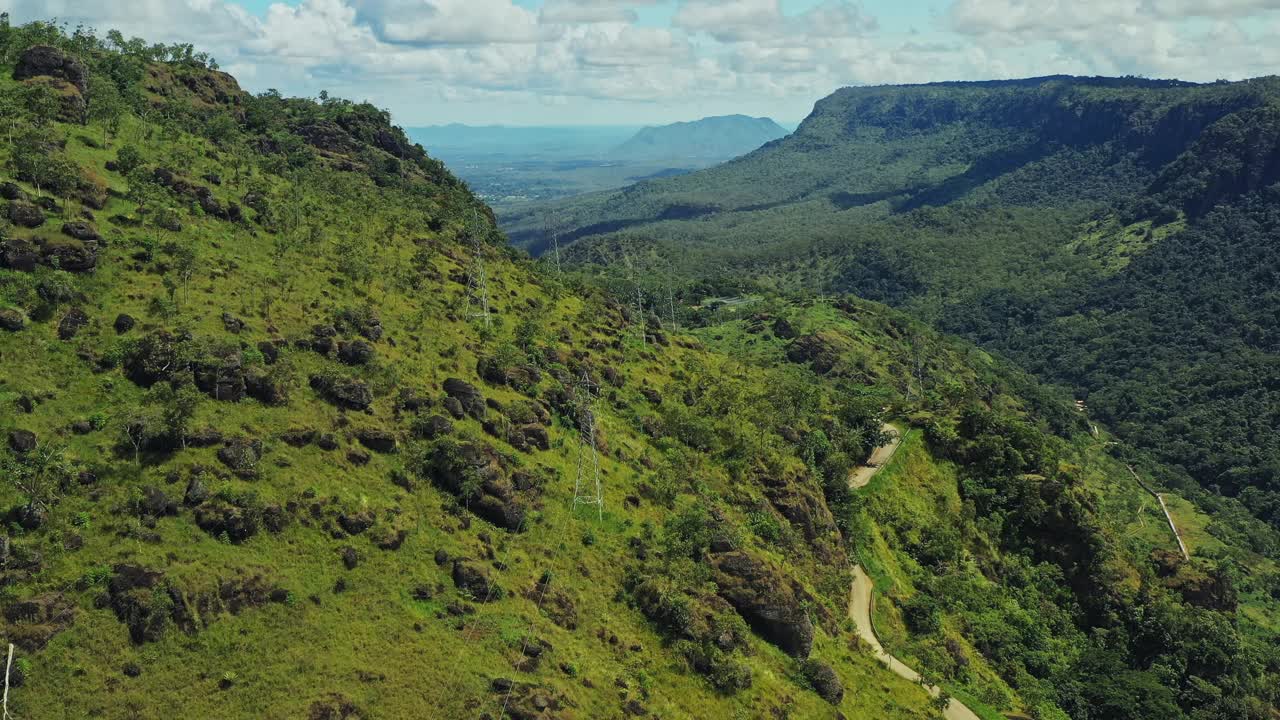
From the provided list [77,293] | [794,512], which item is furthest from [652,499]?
[77,293]

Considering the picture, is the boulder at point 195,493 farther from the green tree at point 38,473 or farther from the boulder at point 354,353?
the boulder at point 354,353

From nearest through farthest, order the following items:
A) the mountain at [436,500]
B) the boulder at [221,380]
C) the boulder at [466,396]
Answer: the mountain at [436,500] < the boulder at [221,380] < the boulder at [466,396]

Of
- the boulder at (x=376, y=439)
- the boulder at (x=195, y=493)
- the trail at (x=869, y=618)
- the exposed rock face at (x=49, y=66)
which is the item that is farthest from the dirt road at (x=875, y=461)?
the exposed rock face at (x=49, y=66)

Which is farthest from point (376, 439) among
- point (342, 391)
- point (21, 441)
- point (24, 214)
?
point (24, 214)

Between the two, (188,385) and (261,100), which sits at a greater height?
(261,100)

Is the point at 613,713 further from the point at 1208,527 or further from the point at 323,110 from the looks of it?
the point at 1208,527

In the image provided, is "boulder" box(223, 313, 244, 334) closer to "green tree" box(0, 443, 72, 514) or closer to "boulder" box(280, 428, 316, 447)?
"boulder" box(280, 428, 316, 447)
